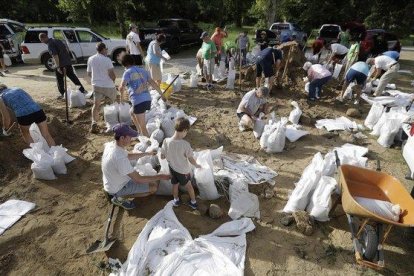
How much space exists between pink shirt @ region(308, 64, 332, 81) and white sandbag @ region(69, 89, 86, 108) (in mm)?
5723

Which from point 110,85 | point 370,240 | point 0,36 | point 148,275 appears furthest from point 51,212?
point 0,36

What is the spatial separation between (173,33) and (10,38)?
6.35 meters

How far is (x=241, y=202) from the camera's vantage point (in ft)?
12.7

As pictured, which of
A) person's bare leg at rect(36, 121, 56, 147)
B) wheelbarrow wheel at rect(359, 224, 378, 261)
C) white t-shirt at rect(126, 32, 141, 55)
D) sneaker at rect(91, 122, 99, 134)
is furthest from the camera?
white t-shirt at rect(126, 32, 141, 55)

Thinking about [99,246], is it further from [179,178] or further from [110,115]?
[110,115]

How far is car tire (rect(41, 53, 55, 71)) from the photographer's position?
10281mm

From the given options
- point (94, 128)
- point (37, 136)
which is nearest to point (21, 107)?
point (37, 136)

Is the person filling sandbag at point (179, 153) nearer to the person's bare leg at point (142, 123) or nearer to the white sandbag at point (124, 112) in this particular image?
the person's bare leg at point (142, 123)

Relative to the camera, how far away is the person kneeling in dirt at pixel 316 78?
7.31m

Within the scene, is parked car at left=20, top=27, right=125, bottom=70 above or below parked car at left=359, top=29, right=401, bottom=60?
above

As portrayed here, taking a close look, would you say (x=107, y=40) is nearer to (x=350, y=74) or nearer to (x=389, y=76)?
(x=350, y=74)

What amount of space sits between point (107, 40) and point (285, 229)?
9820mm

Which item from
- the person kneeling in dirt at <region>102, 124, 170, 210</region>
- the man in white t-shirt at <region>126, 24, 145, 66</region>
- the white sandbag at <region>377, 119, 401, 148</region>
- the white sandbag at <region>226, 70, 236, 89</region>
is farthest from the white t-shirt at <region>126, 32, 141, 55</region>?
the white sandbag at <region>377, 119, 401, 148</region>

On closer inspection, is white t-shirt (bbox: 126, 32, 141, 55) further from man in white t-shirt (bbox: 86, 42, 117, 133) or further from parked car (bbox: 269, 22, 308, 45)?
parked car (bbox: 269, 22, 308, 45)
